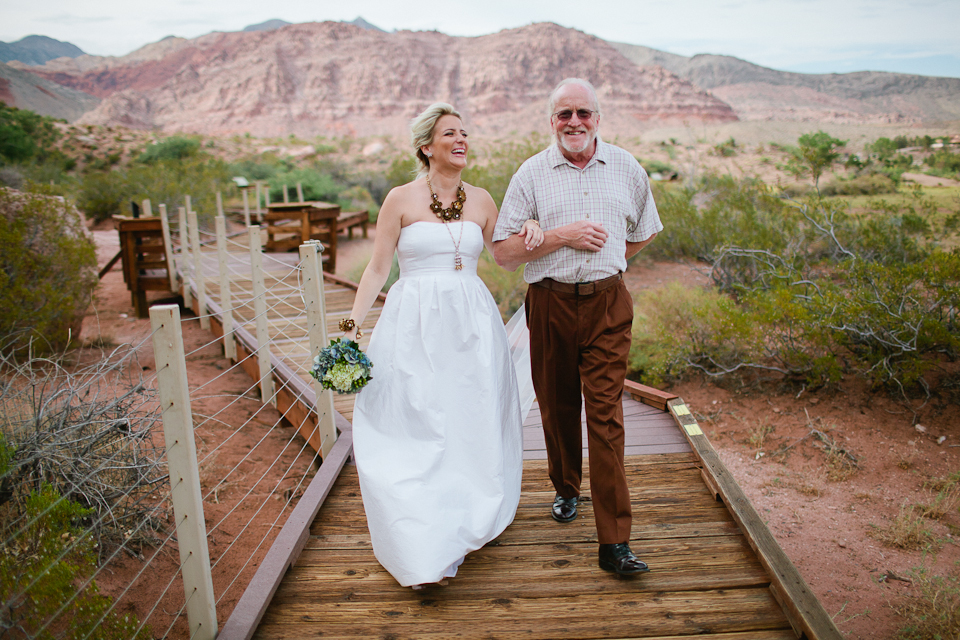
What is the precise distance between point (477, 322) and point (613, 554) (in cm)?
111

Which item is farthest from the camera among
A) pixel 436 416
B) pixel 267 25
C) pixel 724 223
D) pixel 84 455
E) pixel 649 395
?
pixel 267 25

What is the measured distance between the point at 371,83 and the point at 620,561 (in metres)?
65.4

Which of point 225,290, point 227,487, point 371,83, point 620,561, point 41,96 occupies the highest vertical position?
point 371,83

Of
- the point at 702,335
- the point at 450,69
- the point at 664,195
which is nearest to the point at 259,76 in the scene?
the point at 450,69

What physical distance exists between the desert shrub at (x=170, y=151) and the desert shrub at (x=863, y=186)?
25.1 m

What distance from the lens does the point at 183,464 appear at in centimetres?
198

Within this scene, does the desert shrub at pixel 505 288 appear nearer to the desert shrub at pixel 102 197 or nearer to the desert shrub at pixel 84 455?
the desert shrub at pixel 84 455

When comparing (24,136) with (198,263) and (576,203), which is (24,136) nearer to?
(198,263)

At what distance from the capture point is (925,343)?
5.15 m

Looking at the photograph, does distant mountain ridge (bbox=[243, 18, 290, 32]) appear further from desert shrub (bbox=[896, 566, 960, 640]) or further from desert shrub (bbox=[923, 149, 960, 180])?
desert shrub (bbox=[896, 566, 960, 640])

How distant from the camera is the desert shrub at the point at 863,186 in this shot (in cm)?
1516

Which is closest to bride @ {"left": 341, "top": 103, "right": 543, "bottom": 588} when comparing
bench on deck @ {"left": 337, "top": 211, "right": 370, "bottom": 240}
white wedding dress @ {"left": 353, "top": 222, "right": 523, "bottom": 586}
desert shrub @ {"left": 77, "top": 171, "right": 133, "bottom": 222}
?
white wedding dress @ {"left": 353, "top": 222, "right": 523, "bottom": 586}

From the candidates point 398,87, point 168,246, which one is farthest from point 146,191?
point 398,87

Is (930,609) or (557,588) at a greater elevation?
(557,588)
